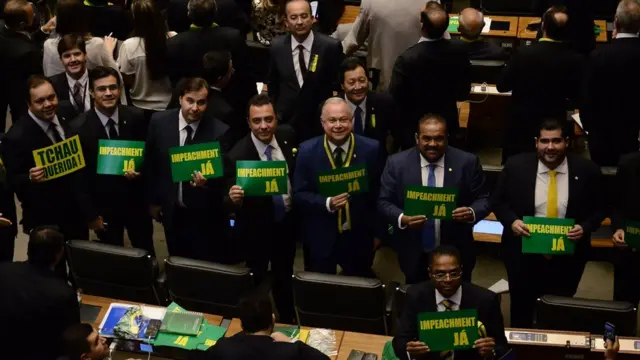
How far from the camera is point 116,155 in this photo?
6164 mm

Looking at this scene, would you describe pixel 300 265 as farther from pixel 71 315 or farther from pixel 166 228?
pixel 71 315

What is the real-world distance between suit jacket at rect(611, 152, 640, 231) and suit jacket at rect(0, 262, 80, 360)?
3.41m

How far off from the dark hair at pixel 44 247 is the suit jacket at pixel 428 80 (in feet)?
9.48

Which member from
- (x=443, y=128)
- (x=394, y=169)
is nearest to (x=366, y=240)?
(x=394, y=169)

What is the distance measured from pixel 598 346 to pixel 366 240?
6.31 ft

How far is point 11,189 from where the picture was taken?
20.6 feet

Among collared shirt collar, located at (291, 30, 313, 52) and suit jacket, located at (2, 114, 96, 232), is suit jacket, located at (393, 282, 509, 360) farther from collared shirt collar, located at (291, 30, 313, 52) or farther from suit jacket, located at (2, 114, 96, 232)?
collared shirt collar, located at (291, 30, 313, 52)

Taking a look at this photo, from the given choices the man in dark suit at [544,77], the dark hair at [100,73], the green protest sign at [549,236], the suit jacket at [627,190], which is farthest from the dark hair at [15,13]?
the suit jacket at [627,190]

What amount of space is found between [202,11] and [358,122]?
1530 mm

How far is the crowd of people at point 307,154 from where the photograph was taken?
18.6 ft

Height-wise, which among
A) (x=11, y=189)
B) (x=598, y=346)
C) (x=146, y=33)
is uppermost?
(x=146, y=33)

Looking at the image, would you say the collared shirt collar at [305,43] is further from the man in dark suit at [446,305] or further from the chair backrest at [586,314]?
the chair backrest at [586,314]

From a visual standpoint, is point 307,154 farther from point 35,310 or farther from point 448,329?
point 35,310

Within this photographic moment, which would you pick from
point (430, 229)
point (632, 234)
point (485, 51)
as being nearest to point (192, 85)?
point (430, 229)
